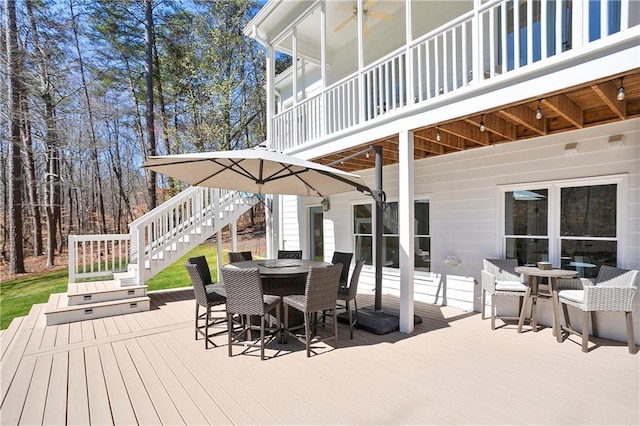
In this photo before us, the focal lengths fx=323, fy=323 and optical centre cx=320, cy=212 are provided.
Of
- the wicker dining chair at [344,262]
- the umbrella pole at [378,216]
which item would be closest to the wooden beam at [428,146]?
the umbrella pole at [378,216]

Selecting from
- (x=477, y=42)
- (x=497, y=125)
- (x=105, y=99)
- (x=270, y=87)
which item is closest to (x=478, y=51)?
(x=477, y=42)

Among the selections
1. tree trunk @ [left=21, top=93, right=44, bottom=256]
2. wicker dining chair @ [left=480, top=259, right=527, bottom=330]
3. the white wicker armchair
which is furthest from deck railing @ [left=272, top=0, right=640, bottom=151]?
tree trunk @ [left=21, top=93, right=44, bottom=256]

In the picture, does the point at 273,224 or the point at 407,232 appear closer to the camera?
the point at 407,232

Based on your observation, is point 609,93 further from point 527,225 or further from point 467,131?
point 527,225

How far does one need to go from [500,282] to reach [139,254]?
20.6 feet

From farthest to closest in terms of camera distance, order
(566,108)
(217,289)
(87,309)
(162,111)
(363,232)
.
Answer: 1. (162,111)
2. (363,232)
3. (87,309)
4. (217,289)
5. (566,108)

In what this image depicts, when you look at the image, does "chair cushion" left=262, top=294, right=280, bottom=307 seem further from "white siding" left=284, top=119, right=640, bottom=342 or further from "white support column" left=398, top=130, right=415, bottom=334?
"white siding" left=284, top=119, right=640, bottom=342

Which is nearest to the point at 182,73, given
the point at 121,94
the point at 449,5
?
the point at 121,94

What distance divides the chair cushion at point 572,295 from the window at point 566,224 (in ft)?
1.90

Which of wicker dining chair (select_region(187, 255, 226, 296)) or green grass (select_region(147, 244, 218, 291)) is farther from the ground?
wicker dining chair (select_region(187, 255, 226, 296))

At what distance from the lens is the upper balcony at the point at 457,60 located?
10.1 feet

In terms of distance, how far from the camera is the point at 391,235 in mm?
7230

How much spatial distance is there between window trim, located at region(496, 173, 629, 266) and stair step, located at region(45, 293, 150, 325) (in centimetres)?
635

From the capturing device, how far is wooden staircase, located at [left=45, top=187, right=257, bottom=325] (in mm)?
5469
